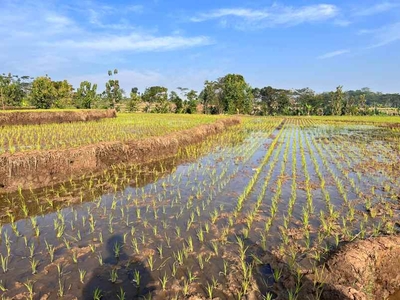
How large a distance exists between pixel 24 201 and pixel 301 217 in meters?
5.77

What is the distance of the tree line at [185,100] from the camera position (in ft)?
133

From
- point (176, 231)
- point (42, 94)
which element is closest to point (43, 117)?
point (176, 231)

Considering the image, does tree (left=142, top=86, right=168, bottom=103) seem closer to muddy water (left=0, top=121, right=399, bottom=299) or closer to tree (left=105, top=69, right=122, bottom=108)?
tree (left=105, top=69, right=122, bottom=108)

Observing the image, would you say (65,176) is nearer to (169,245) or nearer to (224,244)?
(169,245)

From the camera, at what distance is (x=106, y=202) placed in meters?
5.86

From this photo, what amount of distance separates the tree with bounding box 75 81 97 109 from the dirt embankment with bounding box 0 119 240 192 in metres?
36.6

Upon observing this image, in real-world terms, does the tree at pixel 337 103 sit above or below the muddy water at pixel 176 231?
above

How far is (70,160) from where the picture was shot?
7512 mm

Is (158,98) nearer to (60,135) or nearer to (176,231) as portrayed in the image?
(60,135)

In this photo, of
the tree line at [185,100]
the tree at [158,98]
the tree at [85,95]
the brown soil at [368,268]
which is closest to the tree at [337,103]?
the tree line at [185,100]

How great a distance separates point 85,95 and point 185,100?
17.5 meters

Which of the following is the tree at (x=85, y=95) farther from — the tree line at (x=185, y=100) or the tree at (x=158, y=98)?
the tree at (x=158, y=98)

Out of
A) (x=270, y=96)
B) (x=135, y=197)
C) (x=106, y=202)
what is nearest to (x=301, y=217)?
(x=135, y=197)

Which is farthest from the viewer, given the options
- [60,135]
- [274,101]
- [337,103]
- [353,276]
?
[274,101]
